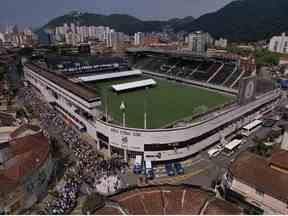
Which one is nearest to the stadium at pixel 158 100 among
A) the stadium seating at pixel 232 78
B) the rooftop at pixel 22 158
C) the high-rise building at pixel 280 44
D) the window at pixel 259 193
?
the stadium seating at pixel 232 78

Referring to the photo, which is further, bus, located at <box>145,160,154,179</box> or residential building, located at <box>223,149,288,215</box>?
bus, located at <box>145,160,154,179</box>

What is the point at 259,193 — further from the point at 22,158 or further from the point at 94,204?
the point at 22,158

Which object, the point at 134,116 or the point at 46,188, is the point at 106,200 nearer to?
the point at 46,188

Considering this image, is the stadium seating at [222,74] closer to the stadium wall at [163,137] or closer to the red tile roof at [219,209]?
the stadium wall at [163,137]

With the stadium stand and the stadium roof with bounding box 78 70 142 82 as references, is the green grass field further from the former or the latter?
the stadium stand

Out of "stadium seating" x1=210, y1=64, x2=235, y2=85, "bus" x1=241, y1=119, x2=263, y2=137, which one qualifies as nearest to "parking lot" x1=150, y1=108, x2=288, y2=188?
"bus" x1=241, y1=119, x2=263, y2=137

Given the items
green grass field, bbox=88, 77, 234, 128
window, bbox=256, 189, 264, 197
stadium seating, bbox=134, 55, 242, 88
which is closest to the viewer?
window, bbox=256, 189, 264, 197

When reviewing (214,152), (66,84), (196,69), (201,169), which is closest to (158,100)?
(214,152)
